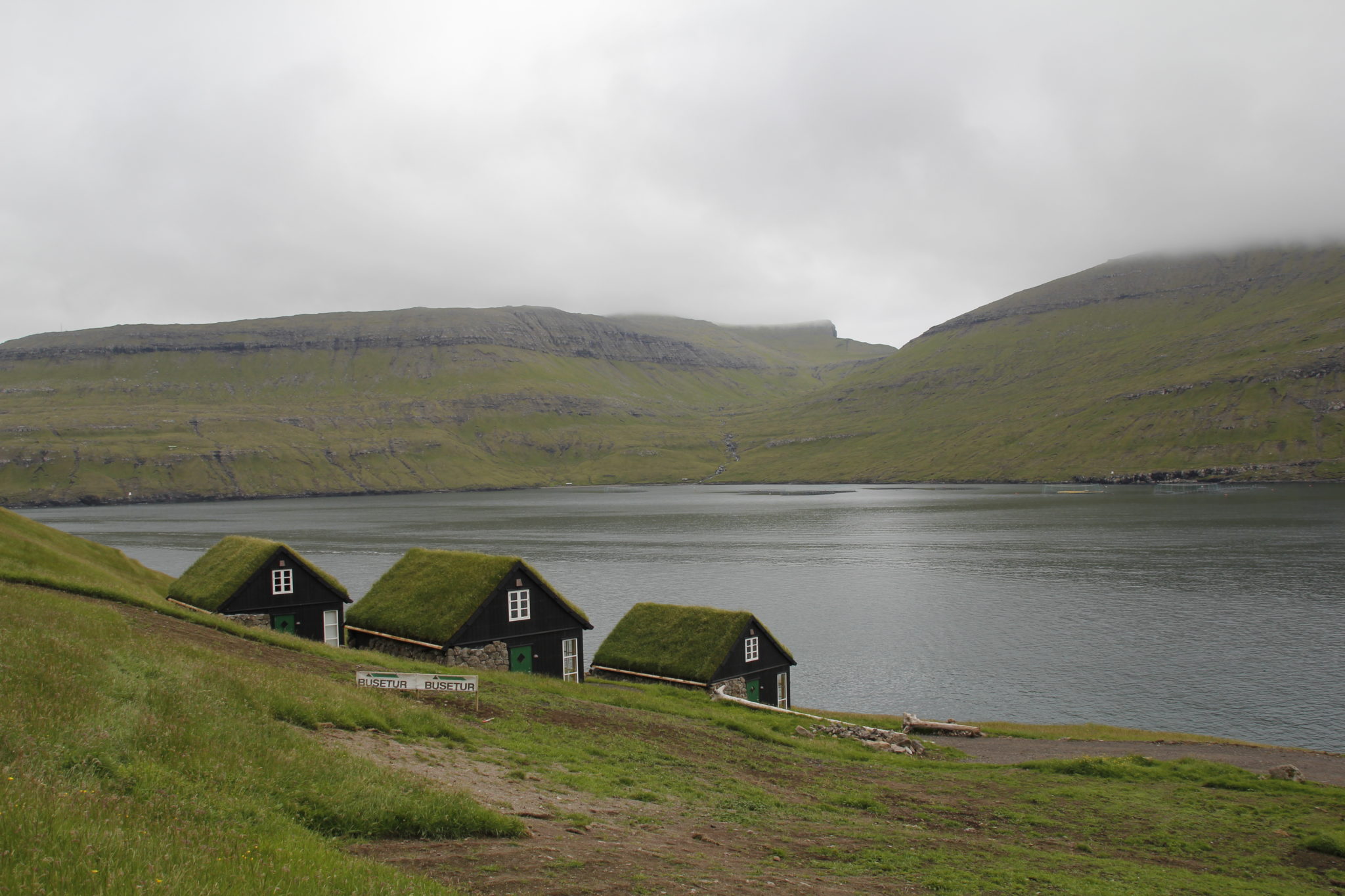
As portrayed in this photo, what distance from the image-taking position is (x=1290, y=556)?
4338 inches

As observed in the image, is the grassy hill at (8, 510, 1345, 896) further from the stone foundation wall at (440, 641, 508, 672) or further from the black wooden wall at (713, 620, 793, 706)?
the black wooden wall at (713, 620, 793, 706)

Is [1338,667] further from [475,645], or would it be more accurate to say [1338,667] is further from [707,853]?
[707,853]

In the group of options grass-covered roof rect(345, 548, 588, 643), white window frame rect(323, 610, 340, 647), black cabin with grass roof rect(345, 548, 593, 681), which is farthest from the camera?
white window frame rect(323, 610, 340, 647)

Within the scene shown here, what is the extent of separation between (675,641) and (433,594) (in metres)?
14.4

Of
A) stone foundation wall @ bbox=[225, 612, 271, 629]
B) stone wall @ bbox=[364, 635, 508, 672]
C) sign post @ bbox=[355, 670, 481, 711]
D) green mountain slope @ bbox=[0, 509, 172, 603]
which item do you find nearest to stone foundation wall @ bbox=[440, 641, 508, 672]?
stone wall @ bbox=[364, 635, 508, 672]

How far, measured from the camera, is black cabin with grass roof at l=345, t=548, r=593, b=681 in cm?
4350

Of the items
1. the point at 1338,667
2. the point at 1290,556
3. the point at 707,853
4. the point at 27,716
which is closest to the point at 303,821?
the point at 27,716

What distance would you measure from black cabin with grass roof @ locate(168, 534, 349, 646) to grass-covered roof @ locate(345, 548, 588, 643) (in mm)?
3404

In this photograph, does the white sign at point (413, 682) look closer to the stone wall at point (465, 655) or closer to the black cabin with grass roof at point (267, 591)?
the stone wall at point (465, 655)

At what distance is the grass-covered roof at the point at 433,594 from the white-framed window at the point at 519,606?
1133mm

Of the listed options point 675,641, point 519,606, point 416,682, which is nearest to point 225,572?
point 519,606

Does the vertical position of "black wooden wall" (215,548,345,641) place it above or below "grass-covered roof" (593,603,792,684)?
above

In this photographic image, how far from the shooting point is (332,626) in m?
52.1

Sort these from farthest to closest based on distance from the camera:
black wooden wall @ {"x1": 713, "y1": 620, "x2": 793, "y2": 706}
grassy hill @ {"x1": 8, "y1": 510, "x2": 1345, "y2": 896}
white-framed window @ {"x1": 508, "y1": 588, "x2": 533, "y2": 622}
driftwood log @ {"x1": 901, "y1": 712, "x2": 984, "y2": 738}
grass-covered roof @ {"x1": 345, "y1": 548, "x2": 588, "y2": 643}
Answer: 1. black wooden wall @ {"x1": 713, "y1": 620, "x2": 793, "y2": 706}
2. white-framed window @ {"x1": 508, "y1": 588, "x2": 533, "y2": 622}
3. driftwood log @ {"x1": 901, "y1": 712, "x2": 984, "y2": 738}
4. grass-covered roof @ {"x1": 345, "y1": 548, "x2": 588, "y2": 643}
5. grassy hill @ {"x1": 8, "y1": 510, "x2": 1345, "y2": 896}
